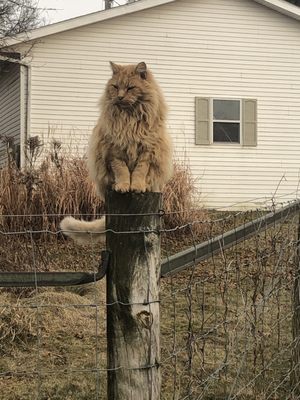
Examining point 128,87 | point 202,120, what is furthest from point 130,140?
point 202,120

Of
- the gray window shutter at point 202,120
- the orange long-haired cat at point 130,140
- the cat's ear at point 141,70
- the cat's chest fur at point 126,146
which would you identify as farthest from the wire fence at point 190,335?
the gray window shutter at point 202,120

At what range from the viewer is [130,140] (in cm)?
382

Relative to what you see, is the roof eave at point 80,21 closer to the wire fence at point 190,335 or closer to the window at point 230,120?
the window at point 230,120

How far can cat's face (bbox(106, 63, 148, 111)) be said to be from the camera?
4066 millimetres

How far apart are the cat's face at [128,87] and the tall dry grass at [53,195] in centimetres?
443

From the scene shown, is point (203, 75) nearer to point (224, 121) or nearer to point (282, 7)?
point (224, 121)

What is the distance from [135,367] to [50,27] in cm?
1297

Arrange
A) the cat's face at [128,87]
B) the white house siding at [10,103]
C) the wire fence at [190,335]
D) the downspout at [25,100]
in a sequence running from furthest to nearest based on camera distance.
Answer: the white house siding at [10,103] → the downspout at [25,100] → the cat's face at [128,87] → the wire fence at [190,335]

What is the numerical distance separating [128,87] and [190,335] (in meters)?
2.02

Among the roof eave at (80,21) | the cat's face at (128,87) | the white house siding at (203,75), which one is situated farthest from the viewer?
the white house siding at (203,75)

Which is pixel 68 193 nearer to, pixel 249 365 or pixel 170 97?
pixel 249 365

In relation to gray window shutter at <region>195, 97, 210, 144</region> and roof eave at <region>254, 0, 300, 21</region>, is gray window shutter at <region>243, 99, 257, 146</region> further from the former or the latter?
roof eave at <region>254, 0, 300, 21</region>

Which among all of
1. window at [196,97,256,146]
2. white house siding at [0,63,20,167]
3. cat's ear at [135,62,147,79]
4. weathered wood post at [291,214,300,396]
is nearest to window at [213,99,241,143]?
window at [196,97,256,146]

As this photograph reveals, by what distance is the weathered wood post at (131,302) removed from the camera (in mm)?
2176
